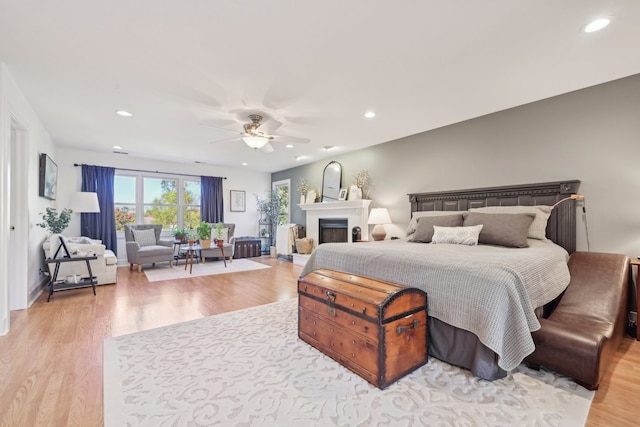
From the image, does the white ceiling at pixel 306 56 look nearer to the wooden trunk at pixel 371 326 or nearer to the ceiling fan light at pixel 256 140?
the ceiling fan light at pixel 256 140

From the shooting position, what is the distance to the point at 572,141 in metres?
3.24

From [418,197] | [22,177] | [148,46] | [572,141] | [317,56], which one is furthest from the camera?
[418,197]

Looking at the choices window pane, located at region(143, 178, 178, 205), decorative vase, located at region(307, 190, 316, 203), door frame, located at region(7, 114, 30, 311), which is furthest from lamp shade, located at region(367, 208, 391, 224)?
window pane, located at region(143, 178, 178, 205)

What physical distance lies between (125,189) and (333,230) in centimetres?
495

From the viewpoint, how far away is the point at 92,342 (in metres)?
2.52

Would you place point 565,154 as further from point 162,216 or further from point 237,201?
point 162,216

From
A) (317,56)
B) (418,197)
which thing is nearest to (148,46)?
(317,56)

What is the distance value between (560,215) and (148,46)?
4461 mm

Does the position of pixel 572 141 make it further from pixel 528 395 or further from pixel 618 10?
pixel 528 395

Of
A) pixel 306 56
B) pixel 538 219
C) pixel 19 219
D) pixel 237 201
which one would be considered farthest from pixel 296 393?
pixel 237 201

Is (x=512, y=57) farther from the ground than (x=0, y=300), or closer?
farther from the ground

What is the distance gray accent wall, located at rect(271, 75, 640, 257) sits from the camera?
2.90m

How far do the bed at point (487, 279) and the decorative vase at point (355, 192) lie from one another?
8.42 feet

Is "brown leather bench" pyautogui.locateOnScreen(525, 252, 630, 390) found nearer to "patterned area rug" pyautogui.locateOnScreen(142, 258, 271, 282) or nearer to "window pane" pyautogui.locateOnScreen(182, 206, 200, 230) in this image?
"patterned area rug" pyautogui.locateOnScreen(142, 258, 271, 282)
